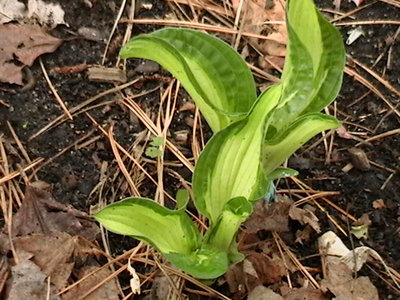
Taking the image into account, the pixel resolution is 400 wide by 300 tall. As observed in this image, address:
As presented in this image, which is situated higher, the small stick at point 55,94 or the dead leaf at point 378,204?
the small stick at point 55,94

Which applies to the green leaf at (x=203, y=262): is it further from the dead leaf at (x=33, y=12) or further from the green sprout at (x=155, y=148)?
the dead leaf at (x=33, y=12)

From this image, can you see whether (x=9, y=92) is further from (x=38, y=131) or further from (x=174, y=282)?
(x=174, y=282)

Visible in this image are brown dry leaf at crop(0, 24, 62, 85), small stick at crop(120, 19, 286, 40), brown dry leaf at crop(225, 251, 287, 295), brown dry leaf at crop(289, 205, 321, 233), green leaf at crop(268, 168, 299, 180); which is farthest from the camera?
small stick at crop(120, 19, 286, 40)

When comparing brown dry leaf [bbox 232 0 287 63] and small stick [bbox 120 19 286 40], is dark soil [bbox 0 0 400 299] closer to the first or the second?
small stick [bbox 120 19 286 40]

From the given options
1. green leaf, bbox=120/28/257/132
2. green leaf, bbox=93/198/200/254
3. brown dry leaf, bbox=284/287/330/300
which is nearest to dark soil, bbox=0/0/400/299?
brown dry leaf, bbox=284/287/330/300

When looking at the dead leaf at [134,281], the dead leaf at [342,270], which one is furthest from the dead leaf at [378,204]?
the dead leaf at [134,281]

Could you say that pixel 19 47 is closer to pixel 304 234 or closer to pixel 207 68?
pixel 207 68

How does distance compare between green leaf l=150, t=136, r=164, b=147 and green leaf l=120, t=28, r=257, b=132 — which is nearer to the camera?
→ green leaf l=120, t=28, r=257, b=132
